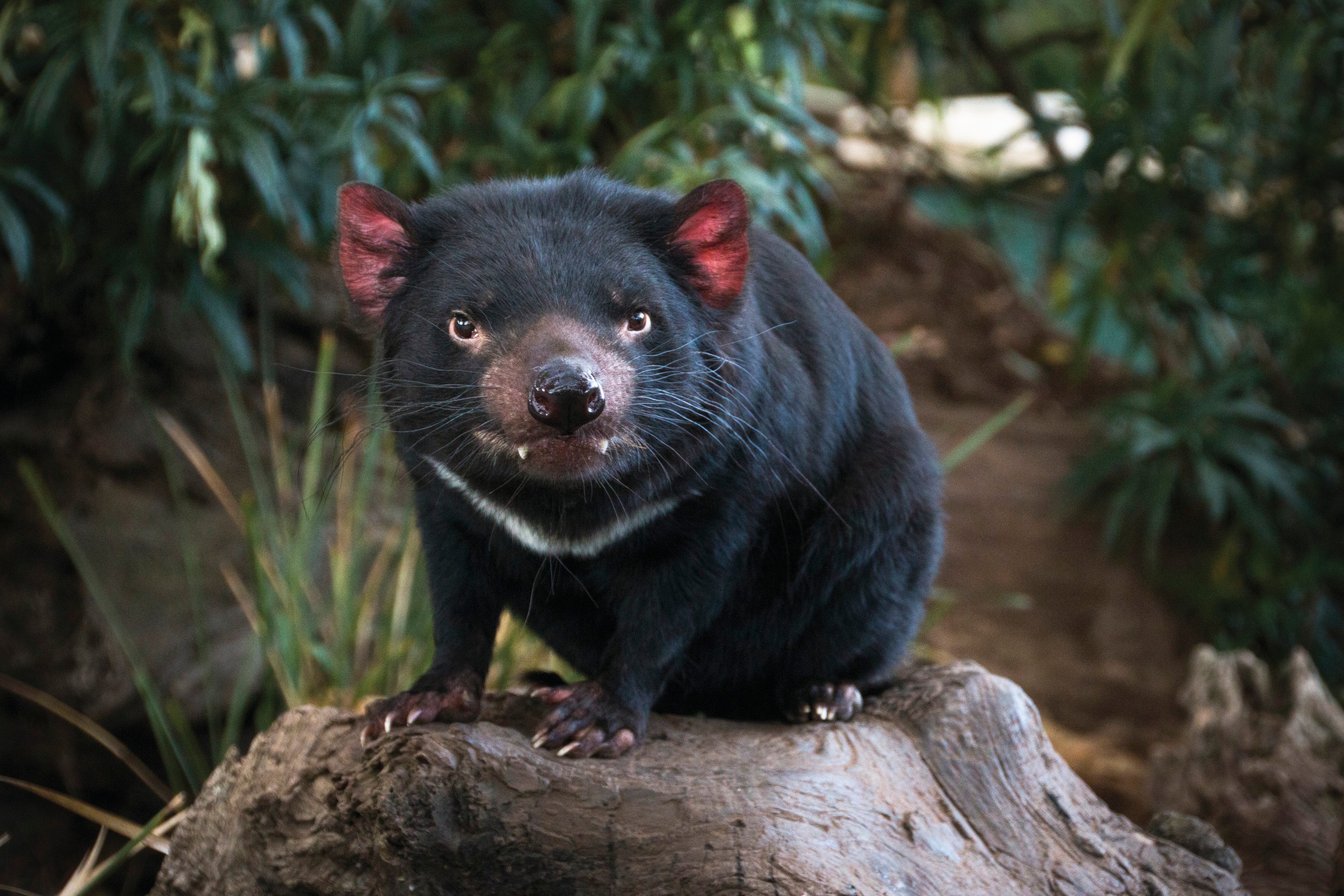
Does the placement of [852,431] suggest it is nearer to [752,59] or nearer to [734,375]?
[734,375]

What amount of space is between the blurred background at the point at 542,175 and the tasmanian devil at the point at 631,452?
1.03 feet

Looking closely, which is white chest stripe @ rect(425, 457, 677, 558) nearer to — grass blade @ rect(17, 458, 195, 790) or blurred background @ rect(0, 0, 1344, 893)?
blurred background @ rect(0, 0, 1344, 893)

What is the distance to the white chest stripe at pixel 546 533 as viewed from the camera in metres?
2.29

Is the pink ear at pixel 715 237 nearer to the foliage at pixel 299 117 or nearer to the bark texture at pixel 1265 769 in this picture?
the foliage at pixel 299 117

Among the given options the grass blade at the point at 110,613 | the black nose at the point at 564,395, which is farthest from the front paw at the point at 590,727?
the grass blade at the point at 110,613

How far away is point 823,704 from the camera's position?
8.59 ft

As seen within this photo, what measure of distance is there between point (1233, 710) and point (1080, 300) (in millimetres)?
2252

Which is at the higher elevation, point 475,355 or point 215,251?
point 475,355

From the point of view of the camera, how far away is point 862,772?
2.39m

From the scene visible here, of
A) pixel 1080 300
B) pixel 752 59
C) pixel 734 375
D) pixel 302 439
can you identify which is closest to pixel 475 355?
pixel 734 375

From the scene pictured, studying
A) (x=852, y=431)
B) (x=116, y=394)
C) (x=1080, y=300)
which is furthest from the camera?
(x=1080, y=300)

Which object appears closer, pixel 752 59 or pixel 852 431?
pixel 852 431

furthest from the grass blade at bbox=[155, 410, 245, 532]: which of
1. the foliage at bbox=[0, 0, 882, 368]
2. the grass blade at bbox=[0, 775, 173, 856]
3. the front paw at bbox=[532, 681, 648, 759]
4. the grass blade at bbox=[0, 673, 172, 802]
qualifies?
the front paw at bbox=[532, 681, 648, 759]

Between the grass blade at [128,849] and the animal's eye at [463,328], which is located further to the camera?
the grass blade at [128,849]
